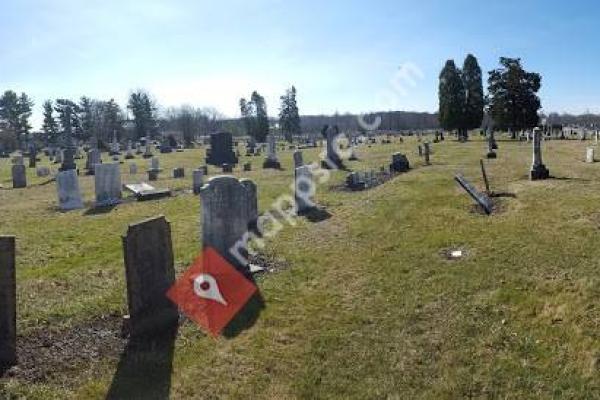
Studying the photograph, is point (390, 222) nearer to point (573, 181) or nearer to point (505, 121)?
point (573, 181)

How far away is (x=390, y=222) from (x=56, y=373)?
9750 mm

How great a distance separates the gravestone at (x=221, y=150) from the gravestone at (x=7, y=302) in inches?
1229

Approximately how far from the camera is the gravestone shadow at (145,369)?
6.88 m

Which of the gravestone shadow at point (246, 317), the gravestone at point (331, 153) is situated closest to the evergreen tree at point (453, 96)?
the gravestone at point (331, 153)

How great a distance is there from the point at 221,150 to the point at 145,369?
1259 inches

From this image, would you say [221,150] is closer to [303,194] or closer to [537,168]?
[303,194]

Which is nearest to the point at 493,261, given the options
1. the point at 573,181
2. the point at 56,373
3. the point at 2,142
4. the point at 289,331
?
the point at 289,331

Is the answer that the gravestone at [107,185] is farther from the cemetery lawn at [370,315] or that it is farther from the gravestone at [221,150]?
the gravestone at [221,150]

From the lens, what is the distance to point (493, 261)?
34.8ft

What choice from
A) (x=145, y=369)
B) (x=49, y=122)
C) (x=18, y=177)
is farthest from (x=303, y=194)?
(x=49, y=122)

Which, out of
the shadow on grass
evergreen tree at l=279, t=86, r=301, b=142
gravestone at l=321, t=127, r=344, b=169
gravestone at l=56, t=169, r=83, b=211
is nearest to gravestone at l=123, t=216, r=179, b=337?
the shadow on grass

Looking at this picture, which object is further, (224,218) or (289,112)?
(289,112)

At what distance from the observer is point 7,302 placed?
740cm

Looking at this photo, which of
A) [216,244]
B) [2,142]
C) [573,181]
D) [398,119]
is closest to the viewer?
[216,244]
